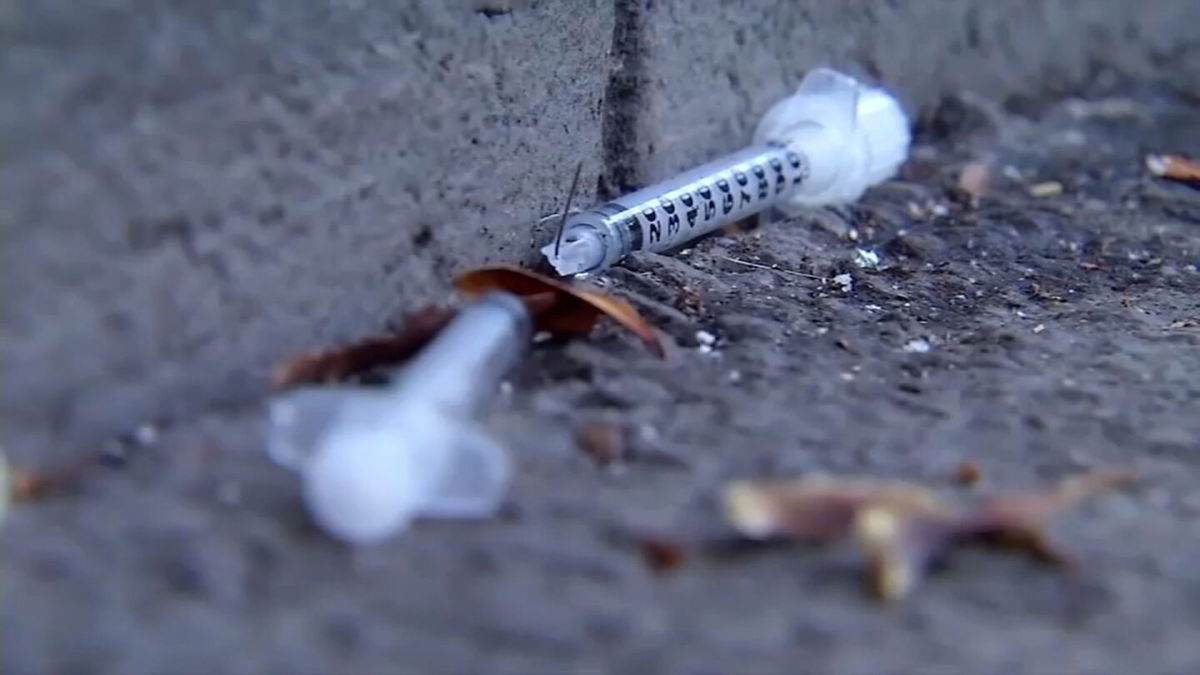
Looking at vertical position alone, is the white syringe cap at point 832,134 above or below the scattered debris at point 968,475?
above

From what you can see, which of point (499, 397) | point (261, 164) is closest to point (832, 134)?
point (499, 397)

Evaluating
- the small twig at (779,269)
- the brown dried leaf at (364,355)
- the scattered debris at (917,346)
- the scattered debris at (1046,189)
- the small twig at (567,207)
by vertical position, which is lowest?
the scattered debris at (917,346)

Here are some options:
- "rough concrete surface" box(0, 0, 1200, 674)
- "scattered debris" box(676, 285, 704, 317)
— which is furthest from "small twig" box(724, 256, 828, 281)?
"scattered debris" box(676, 285, 704, 317)

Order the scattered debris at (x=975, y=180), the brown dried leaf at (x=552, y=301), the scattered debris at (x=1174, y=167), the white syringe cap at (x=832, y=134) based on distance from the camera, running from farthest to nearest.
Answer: the scattered debris at (x=1174, y=167)
the scattered debris at (x=975, y=180)
the white syringe cap at (x=832, y=134)
the brown dried leaf at (x=552, y=301)

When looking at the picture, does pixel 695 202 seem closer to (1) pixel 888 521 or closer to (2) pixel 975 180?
(2) pixel 975 180

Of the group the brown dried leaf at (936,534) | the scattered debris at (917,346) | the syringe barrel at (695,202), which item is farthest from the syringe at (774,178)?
the brown dried leaf at (936,534)

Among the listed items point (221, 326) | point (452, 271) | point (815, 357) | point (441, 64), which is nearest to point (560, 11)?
point (441, 64)

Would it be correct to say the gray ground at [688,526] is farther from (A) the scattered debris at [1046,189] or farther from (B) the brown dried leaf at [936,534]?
(A) the scattered debris at [1046,189]
